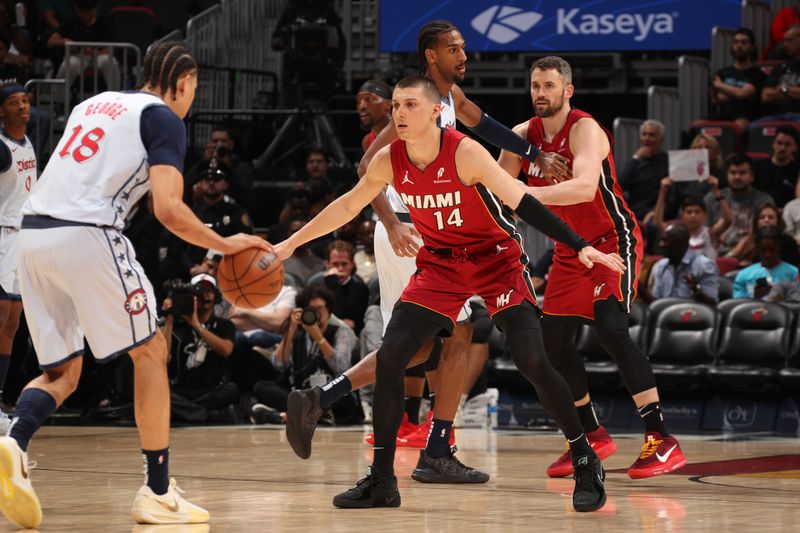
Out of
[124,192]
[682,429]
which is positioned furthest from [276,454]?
[682,429]

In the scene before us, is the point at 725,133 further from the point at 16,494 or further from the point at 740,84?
the point at 16,494

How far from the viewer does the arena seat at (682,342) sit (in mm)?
10133

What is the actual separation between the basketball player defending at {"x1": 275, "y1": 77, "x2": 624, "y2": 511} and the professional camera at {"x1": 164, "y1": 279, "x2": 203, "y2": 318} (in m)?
4.80

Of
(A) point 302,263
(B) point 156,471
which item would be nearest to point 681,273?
(A) point 302,263

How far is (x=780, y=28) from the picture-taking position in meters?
13.5

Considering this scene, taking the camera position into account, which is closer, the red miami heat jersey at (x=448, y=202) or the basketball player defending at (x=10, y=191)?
the red miami heat jersey at (x=448, y=202)

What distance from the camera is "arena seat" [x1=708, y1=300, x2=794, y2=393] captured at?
9.94 metres

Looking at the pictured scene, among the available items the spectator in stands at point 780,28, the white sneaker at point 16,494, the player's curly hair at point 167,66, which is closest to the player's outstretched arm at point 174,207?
the player's curly hair at point 167,66

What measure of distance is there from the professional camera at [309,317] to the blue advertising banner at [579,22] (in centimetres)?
529

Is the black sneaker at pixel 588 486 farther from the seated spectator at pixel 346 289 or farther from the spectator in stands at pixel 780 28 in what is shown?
the spectator in stands at pixel 780 28

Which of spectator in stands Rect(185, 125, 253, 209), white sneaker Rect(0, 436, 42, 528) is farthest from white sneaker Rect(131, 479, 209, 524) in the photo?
spectator in stands Rect(185, 125, 253, 209)

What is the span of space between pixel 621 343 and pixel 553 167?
915 millimetres

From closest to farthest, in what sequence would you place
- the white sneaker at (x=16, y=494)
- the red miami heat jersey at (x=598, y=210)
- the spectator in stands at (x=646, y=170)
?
the white sneaker at (x=16, y=494)
the red miami heat jersey at (x=598, y=210)
the spectator in stands at (x=646, y=170)

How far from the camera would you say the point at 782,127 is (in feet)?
38.7
